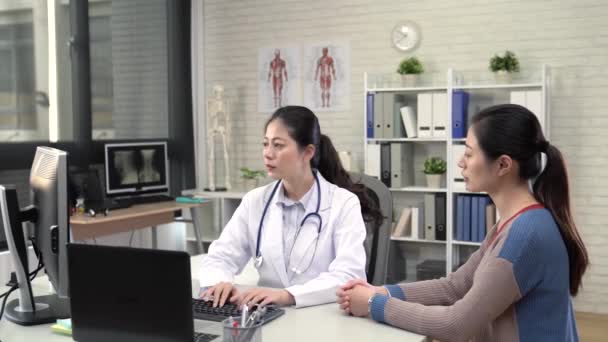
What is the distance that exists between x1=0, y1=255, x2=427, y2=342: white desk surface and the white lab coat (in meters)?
0.26

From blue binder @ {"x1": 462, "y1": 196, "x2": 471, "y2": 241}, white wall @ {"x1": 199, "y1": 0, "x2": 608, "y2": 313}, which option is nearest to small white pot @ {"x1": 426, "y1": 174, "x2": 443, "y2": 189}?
blue binder @ {"x1": 462, "y1": 196, "x2": 471, "y2": 241}

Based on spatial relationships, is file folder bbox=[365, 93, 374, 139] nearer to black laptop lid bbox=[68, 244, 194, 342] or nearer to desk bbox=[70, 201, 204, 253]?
desk bbox=[70, 201, 204, 253]

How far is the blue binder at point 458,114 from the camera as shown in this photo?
4777 mm

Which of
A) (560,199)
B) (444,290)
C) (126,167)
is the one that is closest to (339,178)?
(444,290)

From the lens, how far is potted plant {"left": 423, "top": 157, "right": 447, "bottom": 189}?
4.98 metres

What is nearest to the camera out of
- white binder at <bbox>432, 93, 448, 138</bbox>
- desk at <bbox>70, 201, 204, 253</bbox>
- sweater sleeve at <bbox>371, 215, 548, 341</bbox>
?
sweater sleeve at <bbox>371, 215, 548, 341</bbox>

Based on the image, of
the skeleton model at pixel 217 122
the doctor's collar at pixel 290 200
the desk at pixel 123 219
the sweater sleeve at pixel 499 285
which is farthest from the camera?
the skeleton model at pixel 217 122

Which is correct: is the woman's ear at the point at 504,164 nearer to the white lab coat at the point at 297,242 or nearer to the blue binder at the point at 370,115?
the white lab coat at the point at 297,242

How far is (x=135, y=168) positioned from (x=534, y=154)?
384cm

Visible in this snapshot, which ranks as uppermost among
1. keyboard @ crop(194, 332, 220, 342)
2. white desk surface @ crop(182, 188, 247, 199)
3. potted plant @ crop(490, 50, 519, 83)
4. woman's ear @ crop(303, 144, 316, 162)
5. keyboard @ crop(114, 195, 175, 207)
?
potted plant @ crop(490, 50, 519, 83)

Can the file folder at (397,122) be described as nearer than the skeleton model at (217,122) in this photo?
Yes

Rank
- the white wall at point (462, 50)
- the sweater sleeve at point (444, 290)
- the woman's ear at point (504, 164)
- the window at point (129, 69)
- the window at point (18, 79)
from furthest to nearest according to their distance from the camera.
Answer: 1. the window at point (129, 69)
2. the white wall at point (462, 50)
3. the window at point (18, 79)
4. the sweater sleeve at point (444, 290)
5. the woman's ear at point (504, 164)

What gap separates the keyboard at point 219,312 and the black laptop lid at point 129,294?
321 millimetres

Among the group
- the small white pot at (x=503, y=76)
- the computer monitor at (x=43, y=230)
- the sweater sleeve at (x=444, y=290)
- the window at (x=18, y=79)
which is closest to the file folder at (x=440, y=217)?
the small white pot at (x=503, y=76)
